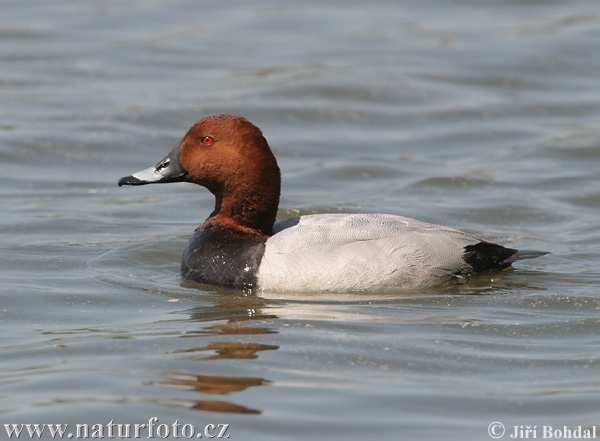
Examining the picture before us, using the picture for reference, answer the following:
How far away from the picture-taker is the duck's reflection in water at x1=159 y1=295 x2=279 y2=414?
6.36 m

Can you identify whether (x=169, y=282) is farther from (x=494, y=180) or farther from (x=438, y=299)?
(x=494, y=180)

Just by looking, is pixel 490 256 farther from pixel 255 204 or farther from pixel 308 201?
pixel 308 201

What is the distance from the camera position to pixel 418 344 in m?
7.23

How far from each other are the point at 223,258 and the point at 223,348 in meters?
1.60

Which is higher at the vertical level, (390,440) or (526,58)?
(526,58)

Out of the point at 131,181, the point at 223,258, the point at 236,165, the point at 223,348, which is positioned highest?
the point at 236,165

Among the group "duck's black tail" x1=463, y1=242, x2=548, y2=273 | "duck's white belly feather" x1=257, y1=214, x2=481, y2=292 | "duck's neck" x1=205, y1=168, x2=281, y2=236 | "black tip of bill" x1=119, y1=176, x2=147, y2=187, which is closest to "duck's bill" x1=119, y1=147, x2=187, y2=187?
"black tip of bill" x1=119, y1=176, x2=147, y2=187

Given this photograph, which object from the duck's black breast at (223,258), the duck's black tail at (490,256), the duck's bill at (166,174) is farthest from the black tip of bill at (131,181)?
the duck's black tail at (490,256)

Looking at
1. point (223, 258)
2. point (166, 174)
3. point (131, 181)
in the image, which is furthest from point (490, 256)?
point (131, 181)

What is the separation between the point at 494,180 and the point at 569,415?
19.5 feet

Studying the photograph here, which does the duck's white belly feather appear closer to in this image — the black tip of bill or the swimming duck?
the swimming duck

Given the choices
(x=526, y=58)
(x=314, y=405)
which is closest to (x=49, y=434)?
(x=314, y=405)

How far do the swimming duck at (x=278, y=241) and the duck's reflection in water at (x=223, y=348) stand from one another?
0.93ft

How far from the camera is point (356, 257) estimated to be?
330 inches
